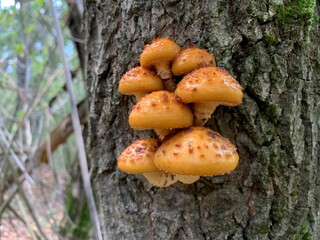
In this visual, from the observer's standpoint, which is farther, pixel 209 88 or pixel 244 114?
pixel 244 114

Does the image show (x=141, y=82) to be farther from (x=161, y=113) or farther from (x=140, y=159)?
(x=140, y=159)

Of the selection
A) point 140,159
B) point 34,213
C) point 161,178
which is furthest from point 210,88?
point 34,213

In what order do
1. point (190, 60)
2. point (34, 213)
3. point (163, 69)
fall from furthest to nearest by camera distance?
1. point (34, 213)
2. point (163, 69)
3. point (190, 60)

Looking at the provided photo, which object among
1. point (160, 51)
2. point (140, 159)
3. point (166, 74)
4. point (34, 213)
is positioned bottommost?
point (34, 213)

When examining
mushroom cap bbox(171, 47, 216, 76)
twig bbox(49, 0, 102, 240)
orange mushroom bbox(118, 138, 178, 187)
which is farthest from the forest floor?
mushroom cap bbox(171, 47, 216, 76)

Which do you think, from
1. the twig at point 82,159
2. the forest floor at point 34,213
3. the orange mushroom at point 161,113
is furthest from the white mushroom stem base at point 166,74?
the forest floor at point 34,213

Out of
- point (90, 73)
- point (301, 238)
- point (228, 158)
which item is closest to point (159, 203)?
point (228, 158)

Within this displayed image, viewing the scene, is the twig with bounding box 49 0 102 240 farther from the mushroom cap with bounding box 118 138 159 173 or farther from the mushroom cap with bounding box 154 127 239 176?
the mushroom cap with bounding box 154 127 239 176

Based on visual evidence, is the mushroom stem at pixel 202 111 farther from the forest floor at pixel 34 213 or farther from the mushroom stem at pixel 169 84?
the forest floor at pixel 34 213
